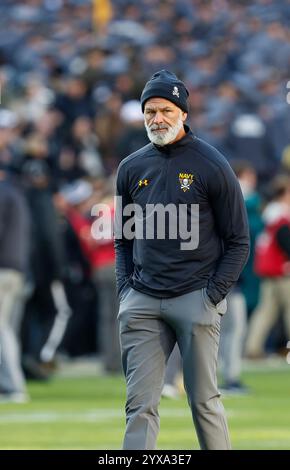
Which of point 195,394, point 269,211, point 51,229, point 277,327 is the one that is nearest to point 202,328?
point 195,394

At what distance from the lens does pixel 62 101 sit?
22.4 metres

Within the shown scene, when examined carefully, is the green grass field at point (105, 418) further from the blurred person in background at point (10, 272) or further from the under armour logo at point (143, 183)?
the under armour logo at point (143, 183)

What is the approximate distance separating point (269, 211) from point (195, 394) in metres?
10.8

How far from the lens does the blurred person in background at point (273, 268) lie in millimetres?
18500

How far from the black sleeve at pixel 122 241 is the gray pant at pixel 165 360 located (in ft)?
0.74

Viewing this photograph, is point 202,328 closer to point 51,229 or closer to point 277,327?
point 51,229

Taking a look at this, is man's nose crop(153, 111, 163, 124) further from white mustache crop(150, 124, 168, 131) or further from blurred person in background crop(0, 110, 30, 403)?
blurred person in background crop(0, 110, 30, 403)

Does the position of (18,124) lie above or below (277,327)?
above

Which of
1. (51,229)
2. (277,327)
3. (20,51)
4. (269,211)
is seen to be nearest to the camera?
(51,229)

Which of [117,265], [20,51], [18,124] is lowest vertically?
[117,265]

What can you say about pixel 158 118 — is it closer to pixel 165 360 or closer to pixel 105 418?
pixel 165 360

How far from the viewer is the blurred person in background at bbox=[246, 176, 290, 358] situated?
60.7 feet

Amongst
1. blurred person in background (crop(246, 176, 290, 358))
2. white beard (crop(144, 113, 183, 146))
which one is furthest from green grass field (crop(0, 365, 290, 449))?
white beard (crop(144, 113, 183, 146))

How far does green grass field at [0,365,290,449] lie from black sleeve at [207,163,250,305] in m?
2.86
